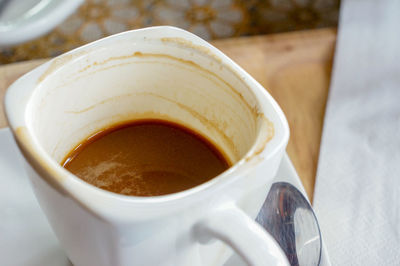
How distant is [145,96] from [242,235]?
0.62 ft

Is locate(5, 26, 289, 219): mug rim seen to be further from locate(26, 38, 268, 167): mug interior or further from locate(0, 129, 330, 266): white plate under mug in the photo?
locate(0, 129, 330, 266): white plate under mug

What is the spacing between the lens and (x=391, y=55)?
0.64 m

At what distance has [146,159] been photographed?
16.6 inches

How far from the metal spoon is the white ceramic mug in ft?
0.23

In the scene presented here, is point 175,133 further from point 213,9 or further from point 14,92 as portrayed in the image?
point 213,9

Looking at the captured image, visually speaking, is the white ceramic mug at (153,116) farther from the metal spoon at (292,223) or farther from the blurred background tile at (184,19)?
the blurred background tile at (184,19)

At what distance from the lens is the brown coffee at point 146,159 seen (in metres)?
0.40

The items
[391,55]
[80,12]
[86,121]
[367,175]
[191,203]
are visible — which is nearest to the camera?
[191,203]

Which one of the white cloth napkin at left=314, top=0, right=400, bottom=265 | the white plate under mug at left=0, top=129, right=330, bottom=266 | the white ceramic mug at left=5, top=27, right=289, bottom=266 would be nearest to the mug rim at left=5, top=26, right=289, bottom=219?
the white ceramic mug at left=5, top=27, right=289, bottom=266

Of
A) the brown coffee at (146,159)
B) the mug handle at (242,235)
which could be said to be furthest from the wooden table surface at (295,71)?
the mug handle at (242,235)

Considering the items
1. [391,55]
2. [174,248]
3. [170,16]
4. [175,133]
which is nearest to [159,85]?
[175,133]

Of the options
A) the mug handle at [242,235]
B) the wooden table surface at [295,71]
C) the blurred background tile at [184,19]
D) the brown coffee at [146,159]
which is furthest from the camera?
the blurred background tile at [184,19]

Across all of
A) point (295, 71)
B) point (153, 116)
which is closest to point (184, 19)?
point (295, 71)

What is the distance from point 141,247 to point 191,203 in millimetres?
45
